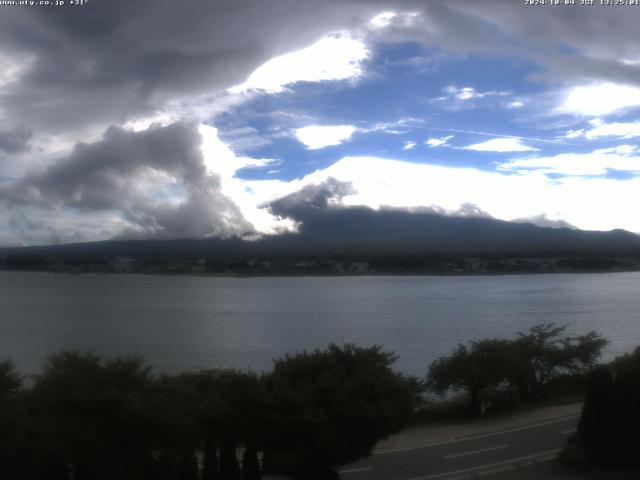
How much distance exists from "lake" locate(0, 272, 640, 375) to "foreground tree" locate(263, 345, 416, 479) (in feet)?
61.8

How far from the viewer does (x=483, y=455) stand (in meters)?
14.0

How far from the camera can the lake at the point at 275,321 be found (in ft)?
125

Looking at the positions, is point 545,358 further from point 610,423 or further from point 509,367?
point 610,423

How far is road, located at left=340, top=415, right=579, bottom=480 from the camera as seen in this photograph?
1275 centimetres

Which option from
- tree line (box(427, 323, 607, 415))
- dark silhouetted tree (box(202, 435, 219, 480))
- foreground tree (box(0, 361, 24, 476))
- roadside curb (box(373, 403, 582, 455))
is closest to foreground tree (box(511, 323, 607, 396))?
tree line (box(427, 323, 607, 415))

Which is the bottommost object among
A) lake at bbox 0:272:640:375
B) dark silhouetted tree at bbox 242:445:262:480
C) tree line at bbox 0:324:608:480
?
lake at bbox 0:272:640:375

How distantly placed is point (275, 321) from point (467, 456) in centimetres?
4019

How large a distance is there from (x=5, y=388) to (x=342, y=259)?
4422 inches

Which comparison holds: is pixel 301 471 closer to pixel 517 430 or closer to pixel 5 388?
pixel 5 388

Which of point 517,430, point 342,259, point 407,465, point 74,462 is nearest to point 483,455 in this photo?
point 407,465

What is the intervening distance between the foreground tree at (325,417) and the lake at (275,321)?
1885 cm

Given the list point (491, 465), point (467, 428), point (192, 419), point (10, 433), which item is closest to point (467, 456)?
point (491, 465)

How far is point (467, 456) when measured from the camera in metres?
14.0

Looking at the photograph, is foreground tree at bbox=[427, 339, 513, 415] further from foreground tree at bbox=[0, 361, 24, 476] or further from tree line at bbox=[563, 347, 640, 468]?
foreground tree at bbox=[0, 361, 24, 476]
